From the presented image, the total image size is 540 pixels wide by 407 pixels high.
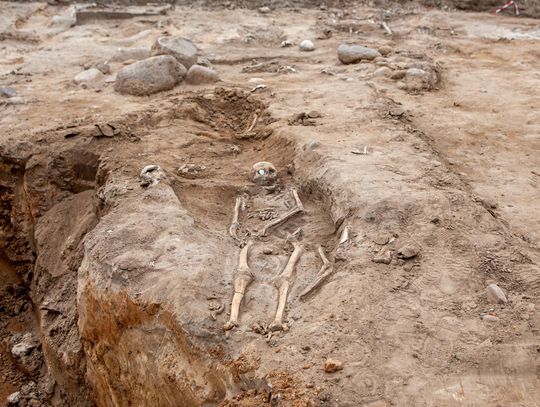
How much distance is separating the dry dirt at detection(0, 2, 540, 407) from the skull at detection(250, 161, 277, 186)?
0.09m

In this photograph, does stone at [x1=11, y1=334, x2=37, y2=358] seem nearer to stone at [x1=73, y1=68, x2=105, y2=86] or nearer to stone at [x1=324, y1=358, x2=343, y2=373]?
stone at [x1=73, y1=68, x2=105, y2=86]

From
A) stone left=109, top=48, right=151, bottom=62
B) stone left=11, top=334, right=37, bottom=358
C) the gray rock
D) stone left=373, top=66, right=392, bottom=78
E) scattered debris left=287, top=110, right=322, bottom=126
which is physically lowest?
stone left=11, top=334, right=37, bottom=358

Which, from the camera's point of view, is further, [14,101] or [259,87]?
[259,87]

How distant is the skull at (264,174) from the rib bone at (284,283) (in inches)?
31.9

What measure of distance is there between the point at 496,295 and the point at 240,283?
49.3 inches

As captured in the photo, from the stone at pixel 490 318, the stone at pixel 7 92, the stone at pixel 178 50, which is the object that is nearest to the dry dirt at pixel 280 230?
the stone at pixel 490 318

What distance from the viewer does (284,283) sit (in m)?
3.24

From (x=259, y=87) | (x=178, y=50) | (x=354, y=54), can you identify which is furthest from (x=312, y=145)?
(x=178, y=50)

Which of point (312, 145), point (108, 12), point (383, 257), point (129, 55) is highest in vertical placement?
point (383, 257)

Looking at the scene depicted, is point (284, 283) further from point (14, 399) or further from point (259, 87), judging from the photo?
point (259, 87)

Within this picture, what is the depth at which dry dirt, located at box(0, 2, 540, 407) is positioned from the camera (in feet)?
8.86

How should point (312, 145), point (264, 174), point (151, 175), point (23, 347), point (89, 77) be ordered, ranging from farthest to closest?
point (89, 77) < point (23, 347) < point (312, 145) < point (264, 174) < point (151, 175)

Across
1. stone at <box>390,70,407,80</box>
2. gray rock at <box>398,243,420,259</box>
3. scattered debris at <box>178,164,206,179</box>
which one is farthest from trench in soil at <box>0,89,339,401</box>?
stone at <box>390,70,407,80</box>

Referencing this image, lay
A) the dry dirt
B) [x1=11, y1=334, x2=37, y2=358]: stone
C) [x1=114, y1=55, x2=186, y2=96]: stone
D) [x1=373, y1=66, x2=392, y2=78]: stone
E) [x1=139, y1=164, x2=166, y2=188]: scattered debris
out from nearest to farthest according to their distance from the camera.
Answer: the dry dirt
[x1=139, y1=164, x2=166, y2=188]: scattered debris
[x1=11, y1=334, x2=37, y2=358]: stone
[x1=114, y1=55, x2=186, y2=96]: stone
[x1=373, y1=66, x2=392, y2=78]: stone
